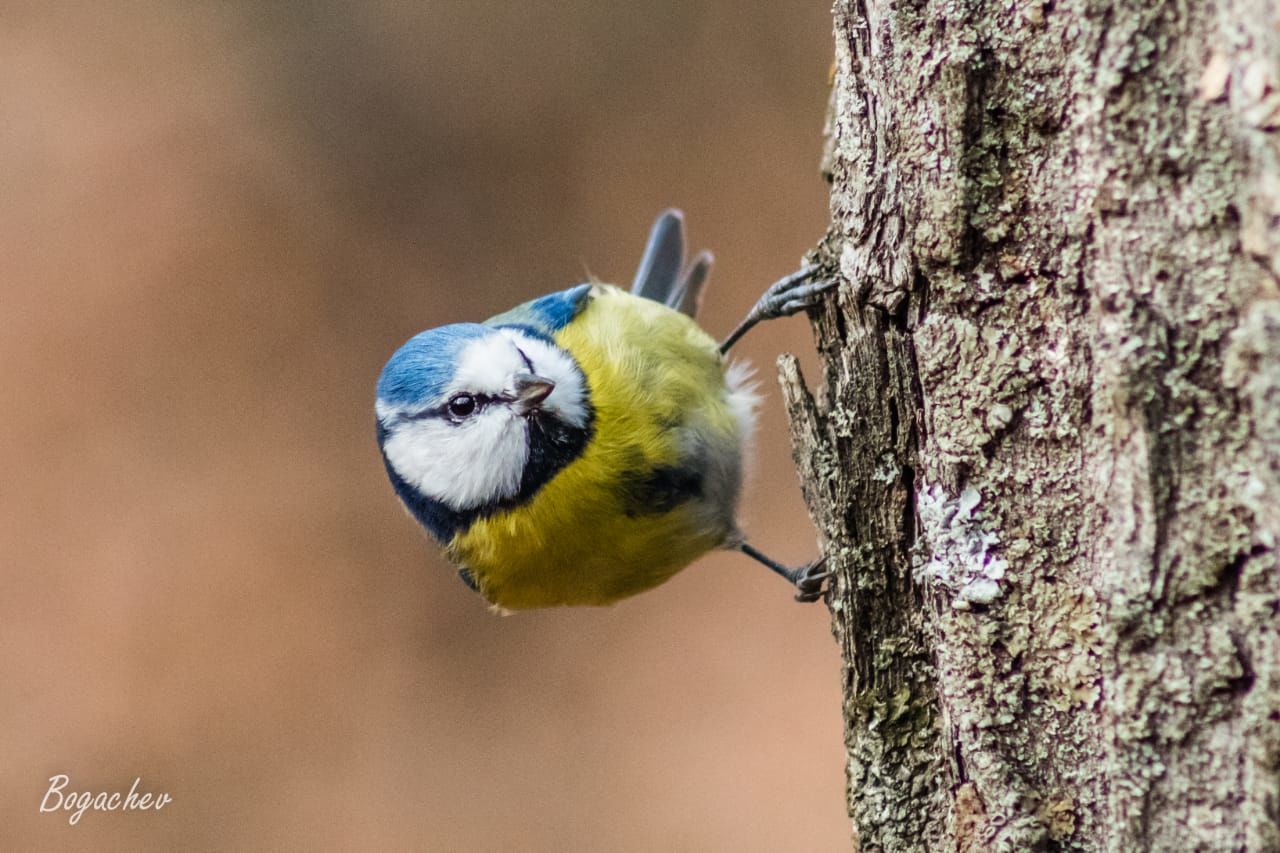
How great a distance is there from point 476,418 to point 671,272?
3.60 ft

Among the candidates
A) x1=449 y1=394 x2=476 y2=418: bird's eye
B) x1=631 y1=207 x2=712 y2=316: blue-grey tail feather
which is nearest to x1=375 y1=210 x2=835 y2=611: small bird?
x1=449 y1=394 x2=476 y2=418: bird's eye

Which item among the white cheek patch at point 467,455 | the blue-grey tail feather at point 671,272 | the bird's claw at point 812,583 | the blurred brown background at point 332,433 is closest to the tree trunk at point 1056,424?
the bird's claw at point 812,583

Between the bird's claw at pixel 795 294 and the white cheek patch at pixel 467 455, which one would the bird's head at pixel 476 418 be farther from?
the bird's claw at pixel 795 294

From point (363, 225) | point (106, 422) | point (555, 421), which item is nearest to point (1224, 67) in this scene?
point (555, 421)

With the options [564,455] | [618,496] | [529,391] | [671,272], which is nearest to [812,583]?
[618,496]

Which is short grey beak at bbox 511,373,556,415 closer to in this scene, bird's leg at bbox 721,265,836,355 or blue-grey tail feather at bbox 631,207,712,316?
bird's leg at bbox 721,265,836,355

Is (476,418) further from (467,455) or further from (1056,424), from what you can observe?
(1056,424)

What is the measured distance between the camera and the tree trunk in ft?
3.02

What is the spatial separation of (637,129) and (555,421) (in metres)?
1.75

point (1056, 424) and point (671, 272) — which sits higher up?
point (1056, 424)

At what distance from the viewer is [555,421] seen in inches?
75.5

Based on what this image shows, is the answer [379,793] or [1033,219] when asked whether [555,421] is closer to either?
[1033,219]

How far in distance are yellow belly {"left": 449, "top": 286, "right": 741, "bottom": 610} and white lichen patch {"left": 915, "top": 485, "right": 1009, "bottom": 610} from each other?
2.46 ft

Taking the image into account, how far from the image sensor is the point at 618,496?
1.90 meters
